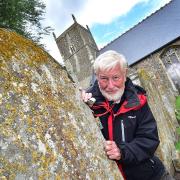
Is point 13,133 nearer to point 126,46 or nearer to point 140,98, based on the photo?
point 140,98

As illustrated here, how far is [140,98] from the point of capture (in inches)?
100.0

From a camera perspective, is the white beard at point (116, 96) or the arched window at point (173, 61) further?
the arched window at point (173, 61)

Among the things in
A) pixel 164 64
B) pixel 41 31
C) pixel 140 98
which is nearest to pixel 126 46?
pixel 164 64

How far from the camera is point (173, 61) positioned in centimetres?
3269

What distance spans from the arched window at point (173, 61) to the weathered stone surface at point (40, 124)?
3161 cm

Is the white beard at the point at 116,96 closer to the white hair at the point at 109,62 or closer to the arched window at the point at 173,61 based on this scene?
the white hair at the point at 109,62

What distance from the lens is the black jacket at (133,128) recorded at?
7.95 feet

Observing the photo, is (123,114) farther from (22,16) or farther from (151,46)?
(151,46)

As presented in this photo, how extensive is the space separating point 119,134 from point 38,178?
3.79ft

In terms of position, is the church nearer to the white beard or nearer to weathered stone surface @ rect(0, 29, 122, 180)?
the white beard

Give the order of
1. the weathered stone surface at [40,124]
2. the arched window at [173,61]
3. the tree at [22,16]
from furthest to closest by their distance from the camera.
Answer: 1. the arched window at [173,61]
2. the tree at [22,16]
3. the weathered stone surface at [40,124]

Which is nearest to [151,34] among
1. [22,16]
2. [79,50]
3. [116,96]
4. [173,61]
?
[173,61]

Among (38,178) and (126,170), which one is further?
(126,170)

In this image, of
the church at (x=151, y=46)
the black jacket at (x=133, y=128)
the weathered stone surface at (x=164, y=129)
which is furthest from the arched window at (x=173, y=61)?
the black jacket at (x=133, y=128)
